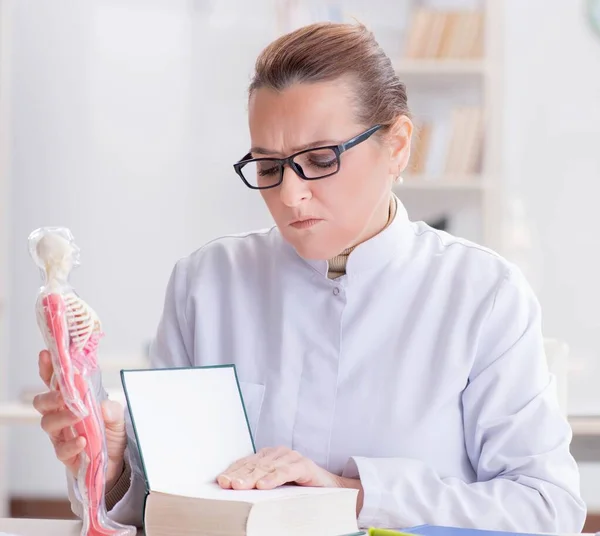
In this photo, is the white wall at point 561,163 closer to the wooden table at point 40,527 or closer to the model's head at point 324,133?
the model's head at point 324,133

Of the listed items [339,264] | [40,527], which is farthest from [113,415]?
[339,264]

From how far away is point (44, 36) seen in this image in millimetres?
4188

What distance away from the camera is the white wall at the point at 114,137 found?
13.8 ft

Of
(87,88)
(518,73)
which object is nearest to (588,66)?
(518,73)

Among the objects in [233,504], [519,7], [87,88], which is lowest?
[233,504]

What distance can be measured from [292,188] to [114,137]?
3.02m

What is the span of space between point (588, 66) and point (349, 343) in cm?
295

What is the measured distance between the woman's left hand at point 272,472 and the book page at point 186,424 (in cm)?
2

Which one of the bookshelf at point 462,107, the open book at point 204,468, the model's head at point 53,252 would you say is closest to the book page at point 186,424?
the open book at point 204,468

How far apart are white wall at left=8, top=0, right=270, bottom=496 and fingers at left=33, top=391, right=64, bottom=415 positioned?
3126 millimetres

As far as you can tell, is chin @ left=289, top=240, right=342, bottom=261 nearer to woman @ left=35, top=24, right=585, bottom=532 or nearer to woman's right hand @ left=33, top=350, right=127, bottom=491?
woman @ left=35, top=24, right=585, bottom=532

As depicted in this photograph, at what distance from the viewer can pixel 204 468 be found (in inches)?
43.6

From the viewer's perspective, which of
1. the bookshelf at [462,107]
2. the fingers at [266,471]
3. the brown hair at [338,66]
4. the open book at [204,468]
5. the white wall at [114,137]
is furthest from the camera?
the white wall at [114,137]

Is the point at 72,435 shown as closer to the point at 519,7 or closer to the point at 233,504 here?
the point at 233,504
